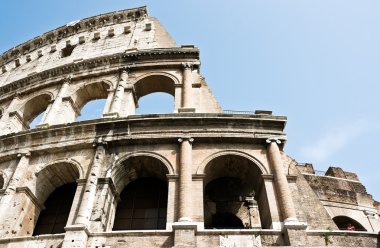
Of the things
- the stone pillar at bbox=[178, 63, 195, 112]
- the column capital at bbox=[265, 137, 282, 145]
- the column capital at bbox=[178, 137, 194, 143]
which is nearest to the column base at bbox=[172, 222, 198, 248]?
the column capital at bbox=[178, 137, 194, 143]

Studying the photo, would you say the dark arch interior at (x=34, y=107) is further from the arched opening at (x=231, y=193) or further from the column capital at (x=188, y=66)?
the arched opening at (x=231, y=193)

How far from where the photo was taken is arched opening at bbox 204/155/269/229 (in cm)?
965

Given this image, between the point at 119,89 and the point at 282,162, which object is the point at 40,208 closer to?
the point at 119,89

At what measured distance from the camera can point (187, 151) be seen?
9.41 meters

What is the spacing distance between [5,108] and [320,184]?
14.4 meters

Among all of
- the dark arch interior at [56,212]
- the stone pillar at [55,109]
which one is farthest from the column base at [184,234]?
the stone pillar at [55,109]

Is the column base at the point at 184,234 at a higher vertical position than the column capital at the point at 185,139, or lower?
lower

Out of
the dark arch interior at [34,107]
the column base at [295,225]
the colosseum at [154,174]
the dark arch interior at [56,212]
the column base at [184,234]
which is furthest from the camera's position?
the dark arch interior at [34,107]

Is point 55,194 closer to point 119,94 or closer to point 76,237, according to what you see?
point 76,237

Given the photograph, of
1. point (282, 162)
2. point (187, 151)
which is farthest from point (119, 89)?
point (282, 162)

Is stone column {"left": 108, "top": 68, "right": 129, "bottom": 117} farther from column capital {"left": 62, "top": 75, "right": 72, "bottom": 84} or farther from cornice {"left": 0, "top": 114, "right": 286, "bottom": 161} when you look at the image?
column capital {"left": 62, "top": 75, "right": 72, "bottom": 84}

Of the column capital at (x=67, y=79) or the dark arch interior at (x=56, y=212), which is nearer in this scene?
the dark arch interior at (x=56, y=212)

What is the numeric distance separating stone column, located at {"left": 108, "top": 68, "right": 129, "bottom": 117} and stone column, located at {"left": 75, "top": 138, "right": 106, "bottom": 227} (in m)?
1.56

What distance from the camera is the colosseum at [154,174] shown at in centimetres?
788
